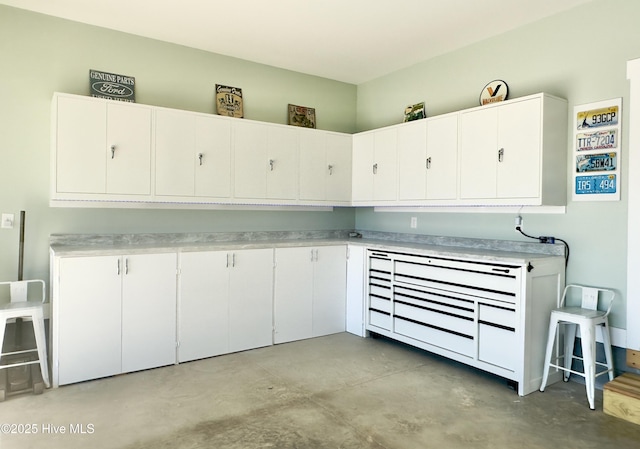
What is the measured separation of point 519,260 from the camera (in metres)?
3.21

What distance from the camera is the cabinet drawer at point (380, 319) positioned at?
4.39 m

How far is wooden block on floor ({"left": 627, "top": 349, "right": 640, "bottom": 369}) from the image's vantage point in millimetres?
3129

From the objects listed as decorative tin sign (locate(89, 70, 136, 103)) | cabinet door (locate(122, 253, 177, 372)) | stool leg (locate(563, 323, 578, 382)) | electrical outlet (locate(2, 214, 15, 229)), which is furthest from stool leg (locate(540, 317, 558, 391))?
electrical outlet (locate(2, 214, 15, 229))

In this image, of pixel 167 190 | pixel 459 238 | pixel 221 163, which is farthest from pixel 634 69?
pixel 167 190

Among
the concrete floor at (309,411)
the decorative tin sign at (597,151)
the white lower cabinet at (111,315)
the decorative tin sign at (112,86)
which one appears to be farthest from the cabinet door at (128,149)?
the decorative tin sign at (597,151)

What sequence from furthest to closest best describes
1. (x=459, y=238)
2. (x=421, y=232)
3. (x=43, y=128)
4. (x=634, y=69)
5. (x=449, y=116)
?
(x=421, y=232)
(x=459, y=238)
(x=449, y=116)
(x=43, y=128)
(x=634, y=69)

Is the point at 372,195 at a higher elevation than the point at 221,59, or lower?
lower

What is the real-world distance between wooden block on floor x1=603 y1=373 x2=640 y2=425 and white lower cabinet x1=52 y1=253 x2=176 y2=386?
3.32 m

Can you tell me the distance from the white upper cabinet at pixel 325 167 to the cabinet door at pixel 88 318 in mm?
2152

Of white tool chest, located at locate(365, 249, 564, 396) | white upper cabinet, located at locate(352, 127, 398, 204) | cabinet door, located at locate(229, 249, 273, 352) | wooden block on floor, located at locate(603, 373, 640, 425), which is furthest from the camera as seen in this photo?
white upper cabinet, located at locate(352, 127, 398, 204)

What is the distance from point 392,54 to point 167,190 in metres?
2.71

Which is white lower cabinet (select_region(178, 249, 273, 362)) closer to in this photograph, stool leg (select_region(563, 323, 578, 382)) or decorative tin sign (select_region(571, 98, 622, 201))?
stool leg (select_region(563, 323, 578, 382))

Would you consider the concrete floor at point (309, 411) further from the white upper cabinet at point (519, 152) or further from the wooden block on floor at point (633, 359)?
the white upper cabinet at point (519, 152)

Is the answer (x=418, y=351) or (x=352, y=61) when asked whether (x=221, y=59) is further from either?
(x=418, y=351)
